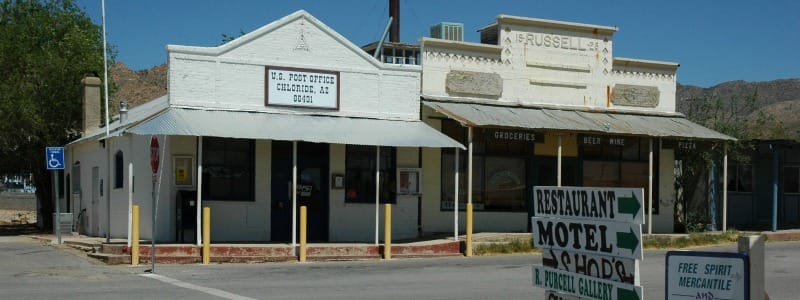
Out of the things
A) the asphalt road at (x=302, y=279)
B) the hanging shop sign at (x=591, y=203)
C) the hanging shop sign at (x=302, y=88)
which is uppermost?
the hanging shop sign at (x=302, y=88)

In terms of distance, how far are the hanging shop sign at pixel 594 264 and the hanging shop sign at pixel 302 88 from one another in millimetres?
14492

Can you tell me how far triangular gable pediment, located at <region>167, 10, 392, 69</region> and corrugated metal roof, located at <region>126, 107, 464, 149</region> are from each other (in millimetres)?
1287

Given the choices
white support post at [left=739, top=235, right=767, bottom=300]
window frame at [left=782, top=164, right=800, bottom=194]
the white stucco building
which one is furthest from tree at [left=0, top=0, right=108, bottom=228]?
white support post at [left=739, top=235, right=767, bottom=300]

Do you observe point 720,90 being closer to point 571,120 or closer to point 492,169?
point 571,120

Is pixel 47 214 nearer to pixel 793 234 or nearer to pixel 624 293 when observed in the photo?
pixel 793 234

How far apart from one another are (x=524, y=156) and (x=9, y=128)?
51.7 ft

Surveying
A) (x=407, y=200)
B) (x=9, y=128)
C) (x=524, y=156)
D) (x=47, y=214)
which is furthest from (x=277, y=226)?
(x=47, y=214)

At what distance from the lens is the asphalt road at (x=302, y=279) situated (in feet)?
45.3

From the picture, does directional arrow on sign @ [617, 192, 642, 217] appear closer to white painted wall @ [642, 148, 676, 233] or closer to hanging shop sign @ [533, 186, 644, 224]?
hanging shop sign @ [533, 186, 644, 224]

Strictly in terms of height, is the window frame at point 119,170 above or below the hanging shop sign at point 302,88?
below

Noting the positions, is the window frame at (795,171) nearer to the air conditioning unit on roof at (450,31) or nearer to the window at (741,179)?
the window at (741,179)

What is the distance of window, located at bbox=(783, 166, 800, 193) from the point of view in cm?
3328

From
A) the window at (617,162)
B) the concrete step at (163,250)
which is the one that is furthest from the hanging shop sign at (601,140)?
the concrete step at (163,250)

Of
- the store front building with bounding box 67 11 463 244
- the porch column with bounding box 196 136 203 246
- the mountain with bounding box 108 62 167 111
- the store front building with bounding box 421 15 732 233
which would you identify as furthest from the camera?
the mountain with bounding box 108 62 167 111
